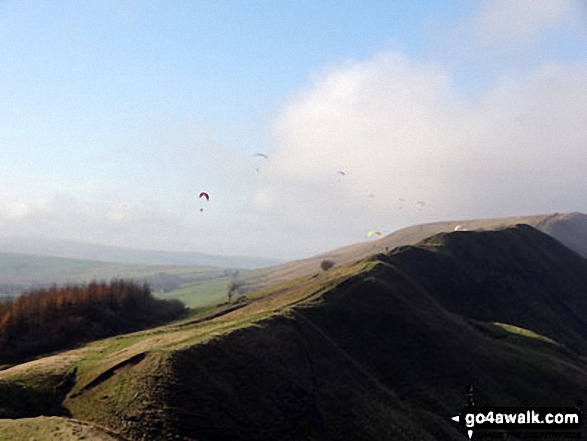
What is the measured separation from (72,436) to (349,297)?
162ft

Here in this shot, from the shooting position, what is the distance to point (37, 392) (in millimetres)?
43156

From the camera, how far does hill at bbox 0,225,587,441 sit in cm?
4044

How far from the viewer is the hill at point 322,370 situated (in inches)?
1592

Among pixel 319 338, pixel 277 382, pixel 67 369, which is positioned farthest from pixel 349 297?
pixel 67 369

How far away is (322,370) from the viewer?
5272 cm

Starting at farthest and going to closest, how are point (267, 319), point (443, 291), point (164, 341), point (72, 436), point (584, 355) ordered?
point (443, 291) < point (584, 355) < point (267, 319) < point (164, 341) < point (72, 436)

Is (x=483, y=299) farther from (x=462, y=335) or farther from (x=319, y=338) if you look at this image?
(x=319, y=338)

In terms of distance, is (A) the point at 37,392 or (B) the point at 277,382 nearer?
(A) the point at 37,392

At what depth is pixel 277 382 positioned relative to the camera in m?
47.2

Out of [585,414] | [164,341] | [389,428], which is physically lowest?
[585,414]

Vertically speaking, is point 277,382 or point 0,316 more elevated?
point 0,316

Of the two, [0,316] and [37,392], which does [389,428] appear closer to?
[37,392]

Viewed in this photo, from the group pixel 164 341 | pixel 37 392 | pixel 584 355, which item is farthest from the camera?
pixel 584 355

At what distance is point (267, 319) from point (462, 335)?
115 ft
